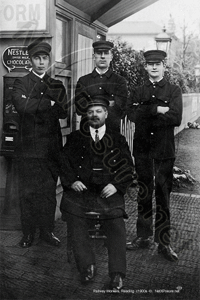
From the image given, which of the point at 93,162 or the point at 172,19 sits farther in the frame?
the point at 172,19

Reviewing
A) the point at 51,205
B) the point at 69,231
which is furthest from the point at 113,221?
the point at 51,205

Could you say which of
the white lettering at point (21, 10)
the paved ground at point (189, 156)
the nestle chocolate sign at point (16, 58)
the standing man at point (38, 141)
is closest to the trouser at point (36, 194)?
the standing man at point (38, 141)

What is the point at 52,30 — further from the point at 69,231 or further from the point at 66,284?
the point at 66,284

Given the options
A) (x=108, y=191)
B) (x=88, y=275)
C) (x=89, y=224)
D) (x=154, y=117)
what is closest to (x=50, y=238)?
(x=89, y=224)

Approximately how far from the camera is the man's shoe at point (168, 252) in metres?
3.50

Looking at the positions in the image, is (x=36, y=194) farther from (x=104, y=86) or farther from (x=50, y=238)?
(x=104, y=86)

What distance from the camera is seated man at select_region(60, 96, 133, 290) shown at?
316cm

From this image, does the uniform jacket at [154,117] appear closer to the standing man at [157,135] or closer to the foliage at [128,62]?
the standing man at [157,135]

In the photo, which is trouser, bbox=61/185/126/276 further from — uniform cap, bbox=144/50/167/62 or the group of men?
uniform cap, bbox=144/50/167/62

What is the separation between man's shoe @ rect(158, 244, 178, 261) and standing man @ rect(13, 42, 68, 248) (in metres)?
1.06

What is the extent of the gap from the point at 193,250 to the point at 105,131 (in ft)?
5.01

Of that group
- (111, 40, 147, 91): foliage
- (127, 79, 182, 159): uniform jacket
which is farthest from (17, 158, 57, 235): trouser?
(111, 40, 147, 91): foliage

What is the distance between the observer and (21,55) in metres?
4.22

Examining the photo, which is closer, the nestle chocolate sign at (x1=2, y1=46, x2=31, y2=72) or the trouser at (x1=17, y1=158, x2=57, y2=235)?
the trouser at (x1=17, y1=158, x2=57, y2=235)
